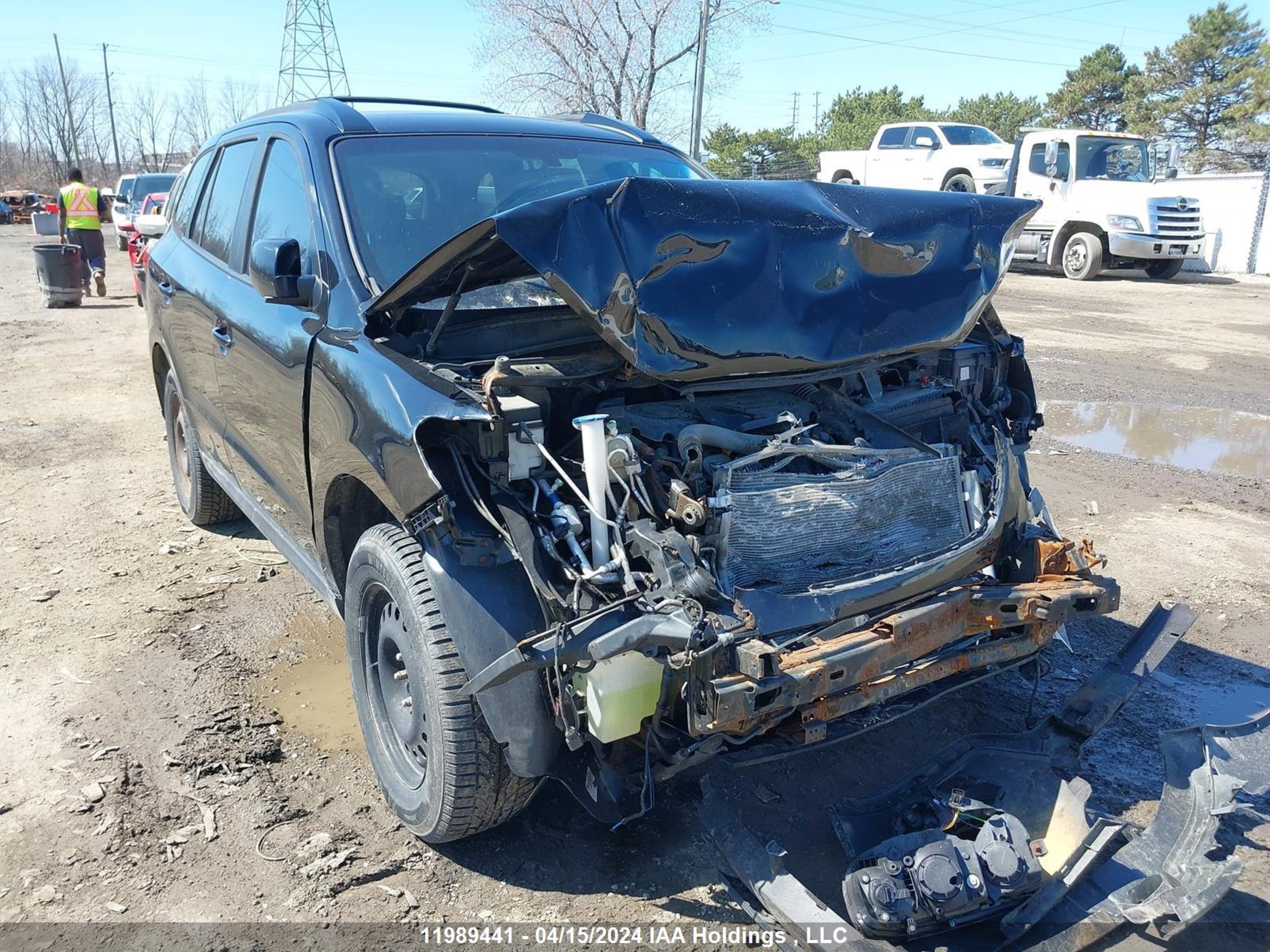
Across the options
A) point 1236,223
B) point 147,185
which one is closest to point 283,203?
point 147,185

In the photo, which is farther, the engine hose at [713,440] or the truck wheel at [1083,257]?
the truck wheel at [1083,257]

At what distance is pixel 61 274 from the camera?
14055 mm

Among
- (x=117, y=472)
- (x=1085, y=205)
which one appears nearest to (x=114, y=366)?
(x=117, y=472)

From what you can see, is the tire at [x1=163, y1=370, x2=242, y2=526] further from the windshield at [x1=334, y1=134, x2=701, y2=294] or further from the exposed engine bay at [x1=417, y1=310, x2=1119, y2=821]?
the exposed engine bay at [x1=417, y1=310, x2=1119, y2=821]

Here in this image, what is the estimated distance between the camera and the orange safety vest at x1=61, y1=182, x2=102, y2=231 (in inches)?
583

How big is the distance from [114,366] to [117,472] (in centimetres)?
416

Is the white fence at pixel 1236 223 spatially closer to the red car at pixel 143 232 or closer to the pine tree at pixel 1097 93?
the red car at pixel 143 232

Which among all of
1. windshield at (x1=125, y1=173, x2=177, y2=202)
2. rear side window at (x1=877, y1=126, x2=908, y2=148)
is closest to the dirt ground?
rear side window at (x1=877, y1=126, x2=908, y2=148)

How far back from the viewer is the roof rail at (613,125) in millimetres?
4500

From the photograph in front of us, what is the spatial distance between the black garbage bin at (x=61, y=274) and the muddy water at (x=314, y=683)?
12.4 m

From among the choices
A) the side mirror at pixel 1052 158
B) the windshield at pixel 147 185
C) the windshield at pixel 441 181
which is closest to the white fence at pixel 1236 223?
the side mirror at pixel 1052 158

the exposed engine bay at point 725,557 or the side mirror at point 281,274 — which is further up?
the side mirror at point 281,274

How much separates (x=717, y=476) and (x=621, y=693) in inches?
28.5

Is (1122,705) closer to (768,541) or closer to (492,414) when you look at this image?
(768,541)
